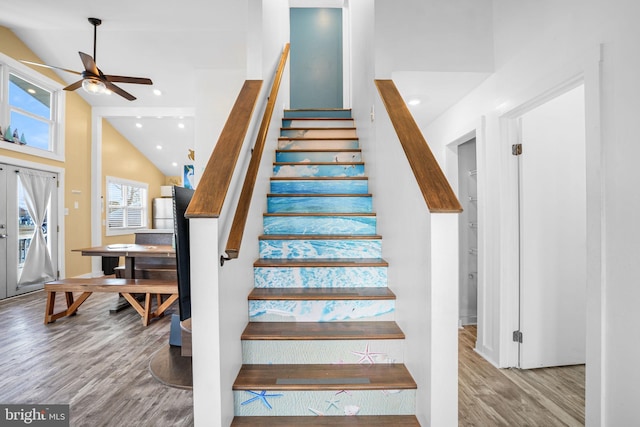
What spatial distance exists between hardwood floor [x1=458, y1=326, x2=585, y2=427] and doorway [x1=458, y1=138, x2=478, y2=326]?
101 cm

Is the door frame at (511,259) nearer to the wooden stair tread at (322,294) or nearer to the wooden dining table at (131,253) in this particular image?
the wooden stair tread at (322,294)

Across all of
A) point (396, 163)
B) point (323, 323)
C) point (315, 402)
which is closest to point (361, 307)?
point (323, 323)

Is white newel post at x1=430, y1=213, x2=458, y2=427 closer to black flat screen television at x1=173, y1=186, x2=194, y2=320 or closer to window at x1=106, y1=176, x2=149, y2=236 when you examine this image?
black flat screen television at x1=173, y1=186, x2=194, y2=320

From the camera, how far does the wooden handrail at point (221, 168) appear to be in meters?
1.28

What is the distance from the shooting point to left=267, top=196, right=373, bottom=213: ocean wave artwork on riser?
2695 millimetres

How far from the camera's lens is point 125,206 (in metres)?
8.09

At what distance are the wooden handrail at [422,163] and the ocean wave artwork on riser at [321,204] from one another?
920 millimetres

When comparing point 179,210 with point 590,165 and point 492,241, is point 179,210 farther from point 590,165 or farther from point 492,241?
point 492,241

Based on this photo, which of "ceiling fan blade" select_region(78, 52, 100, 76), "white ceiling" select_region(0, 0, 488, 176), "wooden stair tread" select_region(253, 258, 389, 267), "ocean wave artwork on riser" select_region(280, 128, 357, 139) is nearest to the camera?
"wooden stair tread" select_region(253, 258, 389, 267)

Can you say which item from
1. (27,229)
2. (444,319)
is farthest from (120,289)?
(444,319)

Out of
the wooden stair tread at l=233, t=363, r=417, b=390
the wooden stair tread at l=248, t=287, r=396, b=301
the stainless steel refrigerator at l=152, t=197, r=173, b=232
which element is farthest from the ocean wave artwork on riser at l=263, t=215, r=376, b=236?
the stainless steel refrigerator at l=152, t=197, r=173, b=232

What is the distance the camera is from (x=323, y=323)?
1851 millimetres

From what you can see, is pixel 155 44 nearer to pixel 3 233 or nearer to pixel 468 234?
pixel 3 233

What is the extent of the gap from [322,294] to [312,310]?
0.11m
